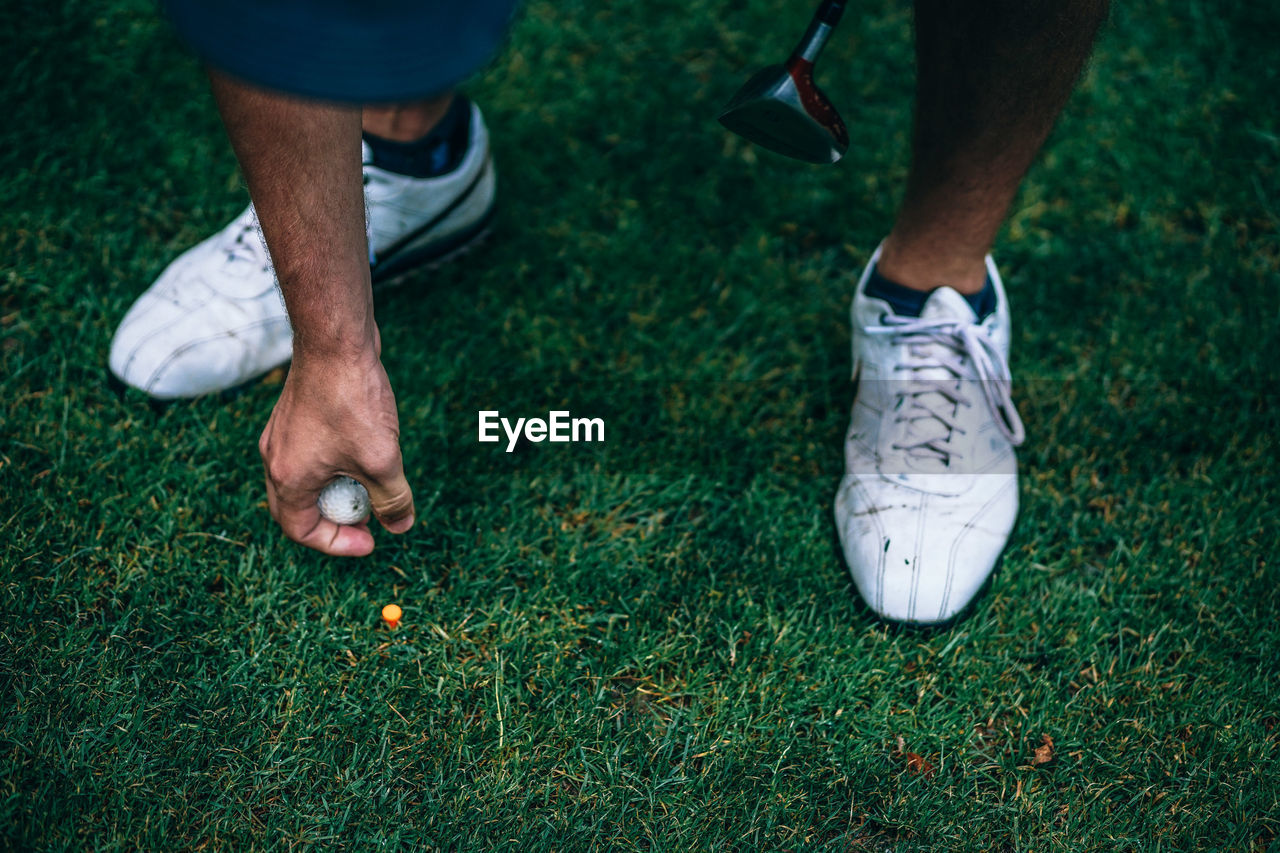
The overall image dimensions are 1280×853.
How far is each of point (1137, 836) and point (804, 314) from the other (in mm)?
1148

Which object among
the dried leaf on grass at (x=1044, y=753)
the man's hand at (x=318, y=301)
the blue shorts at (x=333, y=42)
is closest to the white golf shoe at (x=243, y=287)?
the man's hand at (x=318, y=301)

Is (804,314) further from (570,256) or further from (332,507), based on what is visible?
(332,507)

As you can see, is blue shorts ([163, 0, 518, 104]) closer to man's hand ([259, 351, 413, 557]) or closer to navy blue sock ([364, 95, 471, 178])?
man's hand ([259, 351, 413, 557])

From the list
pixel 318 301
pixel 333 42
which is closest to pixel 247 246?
pixel 318 301

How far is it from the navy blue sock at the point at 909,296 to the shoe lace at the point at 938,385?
0.13ft

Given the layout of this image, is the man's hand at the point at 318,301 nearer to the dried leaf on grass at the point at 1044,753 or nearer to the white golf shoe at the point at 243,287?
the white golf shoe at the point at 243,287

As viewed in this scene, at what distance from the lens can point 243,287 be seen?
1857 mm

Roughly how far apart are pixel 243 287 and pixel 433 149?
459mm

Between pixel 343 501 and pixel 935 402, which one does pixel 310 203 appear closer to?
pixel 343 501

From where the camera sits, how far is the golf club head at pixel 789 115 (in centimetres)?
146

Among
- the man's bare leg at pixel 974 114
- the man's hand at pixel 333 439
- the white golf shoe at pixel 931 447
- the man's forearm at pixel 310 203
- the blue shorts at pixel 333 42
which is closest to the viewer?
the blue shorts at pixel 333 42

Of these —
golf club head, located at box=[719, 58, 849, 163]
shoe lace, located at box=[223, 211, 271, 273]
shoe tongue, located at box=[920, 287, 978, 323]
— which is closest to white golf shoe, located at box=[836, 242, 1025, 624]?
shoe tongue, located at box=[920, 287, 978, 323]

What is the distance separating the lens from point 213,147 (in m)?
2.19

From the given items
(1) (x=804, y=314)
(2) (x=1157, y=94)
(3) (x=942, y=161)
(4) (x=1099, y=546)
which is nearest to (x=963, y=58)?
(3) (x=942, y=161)
